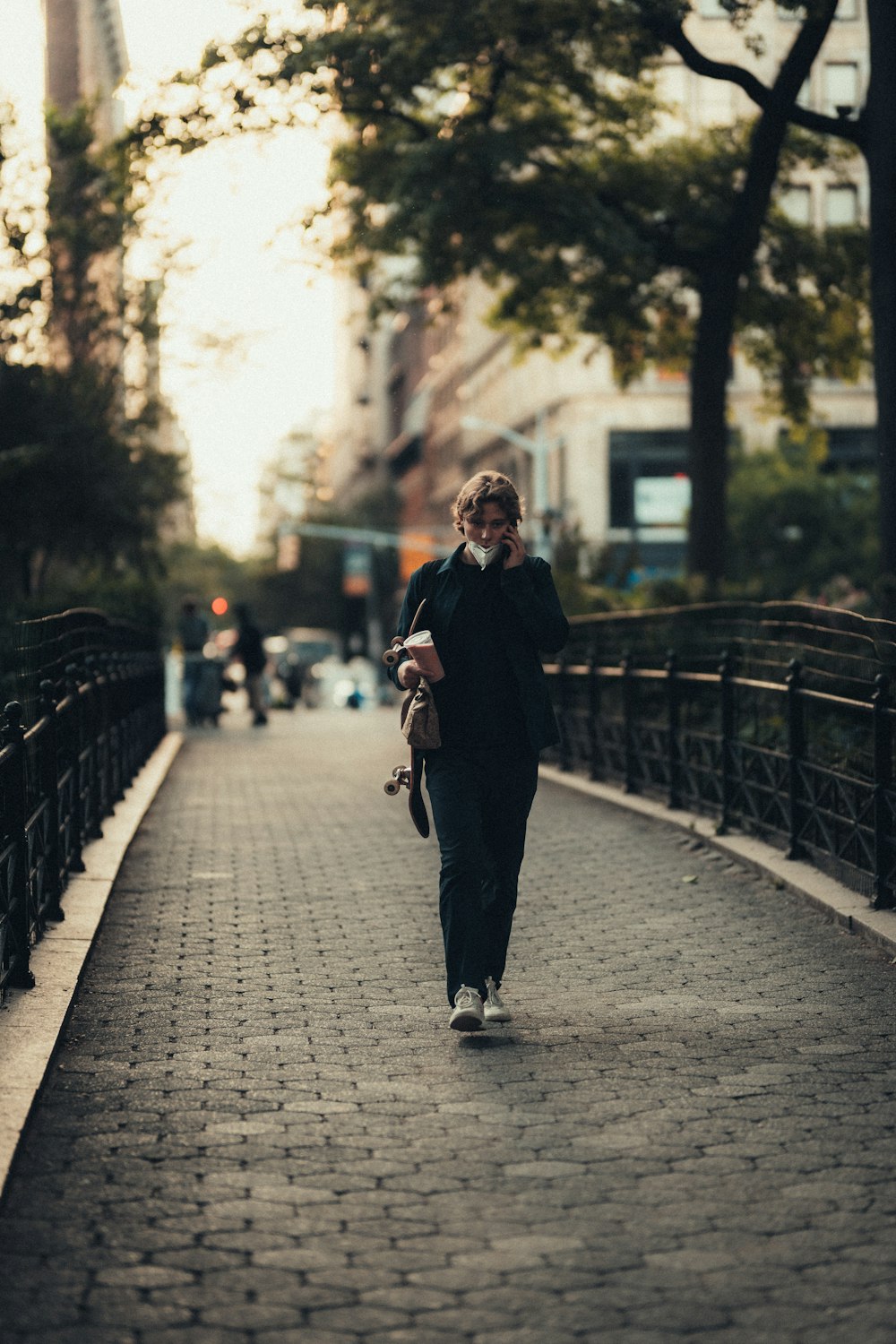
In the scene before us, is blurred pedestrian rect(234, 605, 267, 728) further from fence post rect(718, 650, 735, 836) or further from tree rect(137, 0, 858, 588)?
fence post rect(718, 650, 735, 836)

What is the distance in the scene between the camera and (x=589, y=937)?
8.95 m

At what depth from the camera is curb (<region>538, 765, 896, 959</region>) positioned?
28.0 ft

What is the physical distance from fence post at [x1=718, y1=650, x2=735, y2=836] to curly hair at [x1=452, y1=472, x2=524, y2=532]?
5.56 metres

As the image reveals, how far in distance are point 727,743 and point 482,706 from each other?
561 cm

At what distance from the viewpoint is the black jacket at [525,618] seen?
22.1 ft

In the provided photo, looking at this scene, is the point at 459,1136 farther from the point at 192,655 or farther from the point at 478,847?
the point at 192,655

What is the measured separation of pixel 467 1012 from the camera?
6625 mm

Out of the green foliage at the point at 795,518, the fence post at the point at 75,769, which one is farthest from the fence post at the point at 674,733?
the green foliage at the point at 795,518

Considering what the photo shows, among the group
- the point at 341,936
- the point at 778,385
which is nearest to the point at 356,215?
the point at 778,385

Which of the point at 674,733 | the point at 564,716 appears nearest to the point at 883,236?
the point at 674,733

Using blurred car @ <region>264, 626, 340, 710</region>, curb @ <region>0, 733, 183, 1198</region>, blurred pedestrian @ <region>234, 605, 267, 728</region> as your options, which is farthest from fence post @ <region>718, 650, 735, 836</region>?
blurred car @ <region>264, 626, 340, 710</region>

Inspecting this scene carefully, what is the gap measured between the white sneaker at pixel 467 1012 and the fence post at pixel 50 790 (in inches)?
99.4

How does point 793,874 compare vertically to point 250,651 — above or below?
below

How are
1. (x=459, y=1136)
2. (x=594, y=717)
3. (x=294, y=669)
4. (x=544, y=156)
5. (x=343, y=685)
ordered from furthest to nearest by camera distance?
1. (x=343, y=685)
2. (x=294, y=669)
3. (x=544, y=156)
4. (x=594, y=717)
5. (x=459, y=1136)
